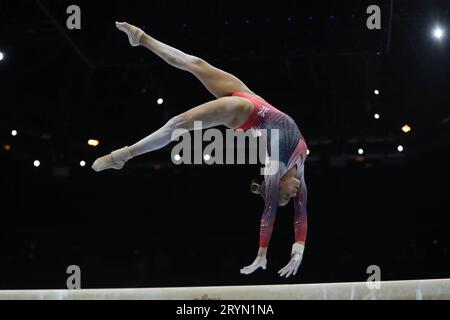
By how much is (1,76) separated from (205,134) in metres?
3.62

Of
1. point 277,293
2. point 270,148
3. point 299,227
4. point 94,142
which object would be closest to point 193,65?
point 270,148

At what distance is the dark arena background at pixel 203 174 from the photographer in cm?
818

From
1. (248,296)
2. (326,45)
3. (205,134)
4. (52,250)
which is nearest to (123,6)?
(205,134)

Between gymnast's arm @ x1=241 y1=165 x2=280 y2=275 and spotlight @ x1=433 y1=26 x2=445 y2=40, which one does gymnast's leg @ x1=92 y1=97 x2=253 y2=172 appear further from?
spotlight @ x1=433 y1=26 x2=445 y2=40

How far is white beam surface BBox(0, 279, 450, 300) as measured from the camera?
4805 millimetres

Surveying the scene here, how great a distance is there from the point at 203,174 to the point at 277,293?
4498mm

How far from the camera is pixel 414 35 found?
7.63m

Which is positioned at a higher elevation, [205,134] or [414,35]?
[414,35]

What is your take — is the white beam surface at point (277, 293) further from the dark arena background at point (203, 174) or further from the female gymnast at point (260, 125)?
the dark arena background at point (203, 174)

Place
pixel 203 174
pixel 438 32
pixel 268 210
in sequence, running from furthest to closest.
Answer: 1. pixel 203 174
2. pixel 438 32
3. pixel 268 210

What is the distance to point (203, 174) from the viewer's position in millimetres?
9156

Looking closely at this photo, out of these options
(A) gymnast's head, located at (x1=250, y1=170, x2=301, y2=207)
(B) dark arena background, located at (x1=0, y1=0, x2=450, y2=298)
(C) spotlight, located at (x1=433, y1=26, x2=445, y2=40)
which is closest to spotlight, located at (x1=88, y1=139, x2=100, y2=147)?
(B) dark arena background, located at (x1=0, y1=0, x2=450, y2=298)

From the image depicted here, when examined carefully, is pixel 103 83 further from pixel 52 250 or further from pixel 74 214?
pixel 52 250

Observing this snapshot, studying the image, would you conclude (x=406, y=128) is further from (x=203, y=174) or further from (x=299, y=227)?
(x=299, y=227)
